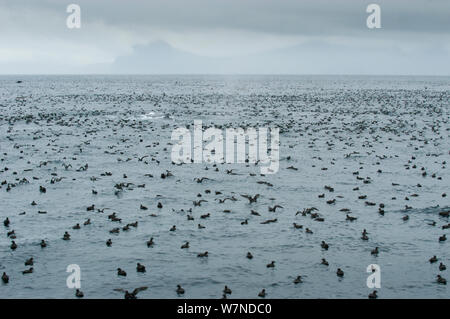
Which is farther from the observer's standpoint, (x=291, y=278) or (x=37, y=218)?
(x=37, y=218)

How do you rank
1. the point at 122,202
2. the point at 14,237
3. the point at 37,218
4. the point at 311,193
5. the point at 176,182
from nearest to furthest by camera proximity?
the point at 14,237
the point at 37,218
the point at 122,202
the point at 311,193
the point at 176,182

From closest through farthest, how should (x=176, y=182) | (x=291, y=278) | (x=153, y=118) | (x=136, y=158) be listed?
1. (x=291, y=278)
2. (x=176, y=182)
3. (x=136, y=158)
4. (x=153, y=118)

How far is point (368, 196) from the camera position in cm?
2438

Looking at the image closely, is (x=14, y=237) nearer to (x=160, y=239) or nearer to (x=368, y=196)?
(x=160, y=239)

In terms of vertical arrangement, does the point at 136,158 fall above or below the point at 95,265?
above

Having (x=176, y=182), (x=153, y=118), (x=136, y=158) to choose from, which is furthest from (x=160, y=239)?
(x=153, y=118)

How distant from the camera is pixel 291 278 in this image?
15.7 meters

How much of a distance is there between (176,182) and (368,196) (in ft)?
36.4
